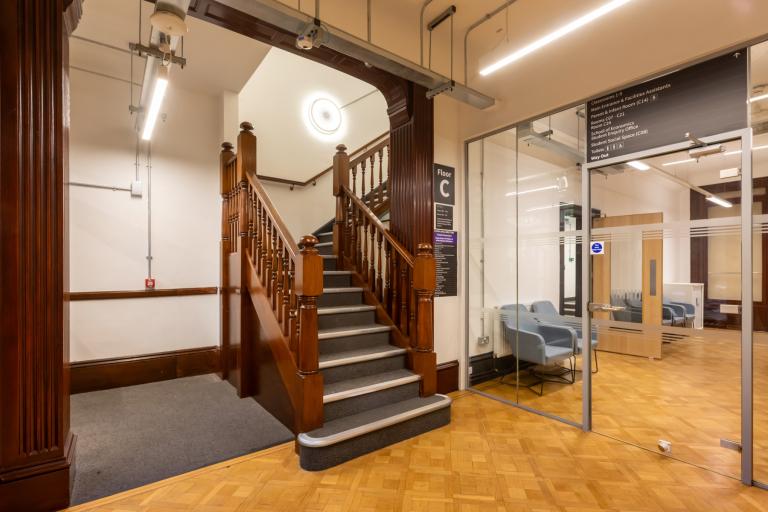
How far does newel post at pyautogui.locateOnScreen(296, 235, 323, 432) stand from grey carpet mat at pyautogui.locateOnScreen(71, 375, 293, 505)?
468mm

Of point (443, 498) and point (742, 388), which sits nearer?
point (443, 498)

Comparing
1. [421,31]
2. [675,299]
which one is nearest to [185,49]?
[421,31]

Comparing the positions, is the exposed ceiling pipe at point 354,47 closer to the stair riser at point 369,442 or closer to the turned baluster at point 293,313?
the turned baluster at point 293,313

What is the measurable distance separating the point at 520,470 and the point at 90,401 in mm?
3875

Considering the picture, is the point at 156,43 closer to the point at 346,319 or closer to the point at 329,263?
the point at 329,263

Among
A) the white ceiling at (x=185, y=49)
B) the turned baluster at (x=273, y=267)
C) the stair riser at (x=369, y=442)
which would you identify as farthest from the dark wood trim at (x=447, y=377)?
the white ceiling at (x=185, y=49)

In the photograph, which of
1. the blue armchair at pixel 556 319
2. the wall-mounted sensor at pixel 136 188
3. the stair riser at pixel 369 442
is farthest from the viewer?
the wall-mounted sensor at pixel 136 188

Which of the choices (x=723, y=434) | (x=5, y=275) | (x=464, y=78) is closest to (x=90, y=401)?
(x=5, y=275)

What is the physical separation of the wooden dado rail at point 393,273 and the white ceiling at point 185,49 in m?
1.44

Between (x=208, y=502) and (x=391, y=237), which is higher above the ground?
(x=391, y=237)

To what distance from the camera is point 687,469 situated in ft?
8.02

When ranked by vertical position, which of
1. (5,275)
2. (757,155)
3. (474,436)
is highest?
(757,155)

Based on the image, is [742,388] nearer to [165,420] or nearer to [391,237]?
[391,237]

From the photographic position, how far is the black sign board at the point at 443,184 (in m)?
3.77
